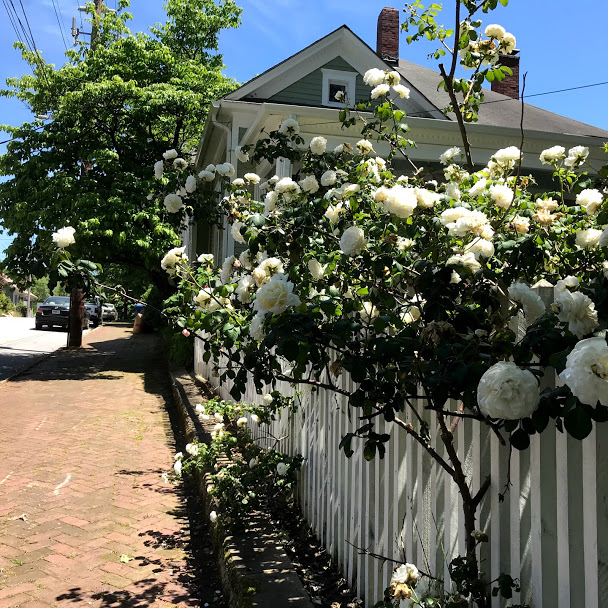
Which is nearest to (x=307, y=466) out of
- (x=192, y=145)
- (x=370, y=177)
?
(x=370, y=177)

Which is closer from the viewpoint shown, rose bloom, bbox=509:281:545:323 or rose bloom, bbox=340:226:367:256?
rose bloom, bbox=509:281:545:323

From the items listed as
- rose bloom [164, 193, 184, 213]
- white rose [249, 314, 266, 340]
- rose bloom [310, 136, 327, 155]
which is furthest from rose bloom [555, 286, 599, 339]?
rose bloom [164, 193, 184, 213]

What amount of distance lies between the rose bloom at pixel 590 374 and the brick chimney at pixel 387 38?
1616 cm

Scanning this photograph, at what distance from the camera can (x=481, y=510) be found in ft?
6.95

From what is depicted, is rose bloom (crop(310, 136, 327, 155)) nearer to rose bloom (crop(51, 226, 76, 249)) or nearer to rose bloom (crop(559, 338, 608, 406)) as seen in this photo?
rose bloom (crop(51, 226, 76, 249))

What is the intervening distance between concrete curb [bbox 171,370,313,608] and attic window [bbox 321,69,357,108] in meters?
10.3

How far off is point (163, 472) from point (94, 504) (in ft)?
3.65

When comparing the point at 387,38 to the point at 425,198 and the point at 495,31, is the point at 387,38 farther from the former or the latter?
the point at 425,198

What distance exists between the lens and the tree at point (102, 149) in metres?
12.9

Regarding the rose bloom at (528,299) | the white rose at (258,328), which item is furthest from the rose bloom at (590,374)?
the white rose at (258,328)

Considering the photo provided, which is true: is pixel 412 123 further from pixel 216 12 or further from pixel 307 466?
pixel 216 12

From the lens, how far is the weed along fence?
1.63 metres

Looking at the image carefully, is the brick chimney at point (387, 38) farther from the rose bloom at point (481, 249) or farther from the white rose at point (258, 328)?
the rose bloom at point (481, 249)

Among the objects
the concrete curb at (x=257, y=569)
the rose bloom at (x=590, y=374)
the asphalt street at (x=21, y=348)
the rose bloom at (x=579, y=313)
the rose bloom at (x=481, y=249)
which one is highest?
the rose bloom at (x=481, y=249)
